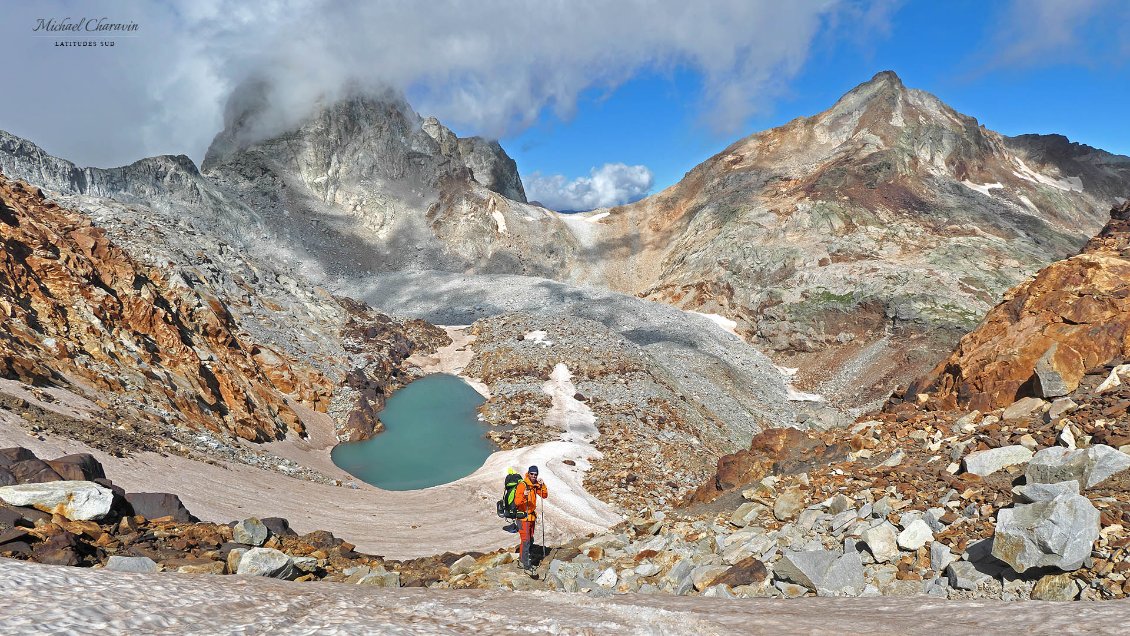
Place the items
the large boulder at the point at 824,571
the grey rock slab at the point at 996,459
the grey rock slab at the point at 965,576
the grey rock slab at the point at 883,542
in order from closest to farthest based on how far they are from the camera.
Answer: the grey rock slab at the point at 965,576 → the large boulder at the point at 824,571 → the grey rock slab at the point at 883,542 → the grey rock slab at the point at 996,459

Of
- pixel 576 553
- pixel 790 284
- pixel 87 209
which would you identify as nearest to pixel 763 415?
pixel 790 284

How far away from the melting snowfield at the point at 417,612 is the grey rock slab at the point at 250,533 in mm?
3045

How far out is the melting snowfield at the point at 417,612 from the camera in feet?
15.1

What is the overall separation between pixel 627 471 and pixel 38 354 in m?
18.1

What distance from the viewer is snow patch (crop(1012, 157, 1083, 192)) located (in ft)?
261

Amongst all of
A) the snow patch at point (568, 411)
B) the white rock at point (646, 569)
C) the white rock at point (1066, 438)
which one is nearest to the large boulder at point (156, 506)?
the white rock at point (646, 569)

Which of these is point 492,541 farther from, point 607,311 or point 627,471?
point 607,311

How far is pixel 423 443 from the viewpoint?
28.2m

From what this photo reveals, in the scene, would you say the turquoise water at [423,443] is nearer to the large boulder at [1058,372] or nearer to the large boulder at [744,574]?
the large boulder at [744,574]

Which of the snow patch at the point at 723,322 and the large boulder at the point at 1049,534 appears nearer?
the large boulder at the point at 1049,534

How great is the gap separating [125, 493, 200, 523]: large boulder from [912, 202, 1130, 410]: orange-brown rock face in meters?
14.3

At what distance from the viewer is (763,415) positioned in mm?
35812

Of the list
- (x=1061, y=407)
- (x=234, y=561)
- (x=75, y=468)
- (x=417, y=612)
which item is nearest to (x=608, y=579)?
(x=417, y=612)

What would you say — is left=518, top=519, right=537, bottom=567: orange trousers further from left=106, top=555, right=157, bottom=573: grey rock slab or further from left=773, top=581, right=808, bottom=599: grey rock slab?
left=106, top=555, right=157, bottom=573: grey rock slab
